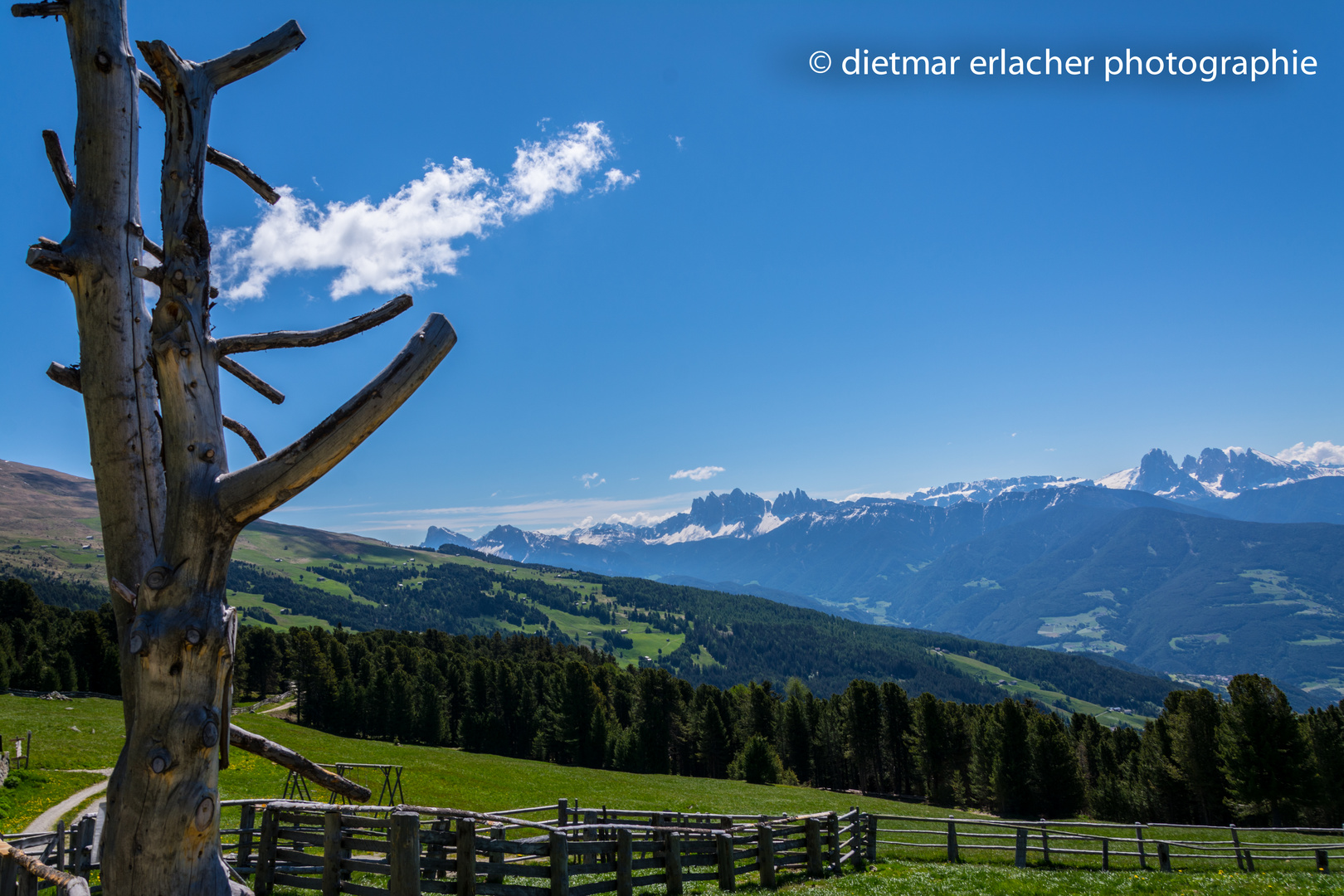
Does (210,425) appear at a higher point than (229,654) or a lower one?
higher

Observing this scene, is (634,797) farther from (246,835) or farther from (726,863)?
(246,835)

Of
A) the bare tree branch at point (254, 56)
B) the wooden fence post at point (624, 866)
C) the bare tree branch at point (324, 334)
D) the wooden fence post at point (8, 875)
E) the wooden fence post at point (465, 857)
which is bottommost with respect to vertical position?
the wooden fence post at point (624, 866)

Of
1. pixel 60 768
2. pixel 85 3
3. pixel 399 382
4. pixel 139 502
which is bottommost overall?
pixel 60 768

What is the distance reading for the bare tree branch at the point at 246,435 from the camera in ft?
16.1

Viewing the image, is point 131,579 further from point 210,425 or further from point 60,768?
point 60,768

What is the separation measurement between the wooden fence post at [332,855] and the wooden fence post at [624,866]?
15.5 ft

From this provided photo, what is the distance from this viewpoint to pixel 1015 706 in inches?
2437

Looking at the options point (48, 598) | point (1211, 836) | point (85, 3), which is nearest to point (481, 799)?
point (1211, 836)

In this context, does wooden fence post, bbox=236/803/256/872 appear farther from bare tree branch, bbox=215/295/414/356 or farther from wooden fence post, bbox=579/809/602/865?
bare tree branch, bbox=215/295/414/356

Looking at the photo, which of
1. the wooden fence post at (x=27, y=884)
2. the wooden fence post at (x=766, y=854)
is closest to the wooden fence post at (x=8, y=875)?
the wooden fence post at (x=27, y=884)

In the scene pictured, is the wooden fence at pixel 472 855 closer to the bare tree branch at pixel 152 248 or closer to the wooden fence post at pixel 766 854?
the wooden fence post at pixel 766 854

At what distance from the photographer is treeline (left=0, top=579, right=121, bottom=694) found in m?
63.2

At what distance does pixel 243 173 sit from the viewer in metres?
5.08

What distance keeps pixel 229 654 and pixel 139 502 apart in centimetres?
115
